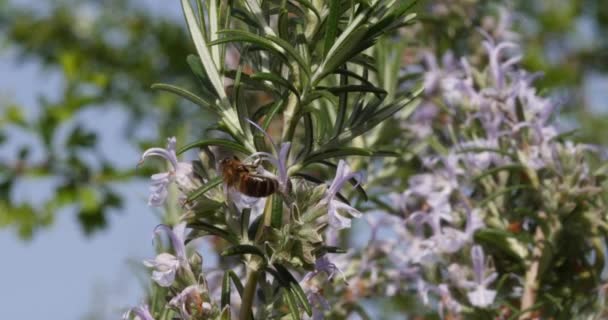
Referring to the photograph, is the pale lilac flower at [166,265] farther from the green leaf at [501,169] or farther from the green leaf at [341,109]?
the green leaf at [501,169]

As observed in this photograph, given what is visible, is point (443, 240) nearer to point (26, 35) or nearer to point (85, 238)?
point (85, 238)

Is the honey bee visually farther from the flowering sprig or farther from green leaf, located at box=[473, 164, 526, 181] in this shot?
green leaf, located at box=[473, 164, 526, 181]

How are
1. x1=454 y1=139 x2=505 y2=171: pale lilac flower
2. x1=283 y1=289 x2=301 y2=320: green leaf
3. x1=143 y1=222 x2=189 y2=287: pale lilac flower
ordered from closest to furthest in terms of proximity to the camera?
x1=283 y1=289 x2=301 y2=320: green leaf → x1=143 y1=222 x2=189 y2=287: pale lilac flower → x1=454 y1=139 x2=505 y2=171: pale lilac flower

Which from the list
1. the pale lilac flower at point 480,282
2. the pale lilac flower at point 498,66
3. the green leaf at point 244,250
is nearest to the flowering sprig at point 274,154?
the green leaf at point 244,250

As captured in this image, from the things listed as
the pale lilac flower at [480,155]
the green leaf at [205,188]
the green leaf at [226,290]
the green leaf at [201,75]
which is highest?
the green leaf at [201,75]

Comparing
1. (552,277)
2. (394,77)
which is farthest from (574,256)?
(394,77)

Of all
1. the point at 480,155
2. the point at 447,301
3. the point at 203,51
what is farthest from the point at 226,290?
the point at 480,155

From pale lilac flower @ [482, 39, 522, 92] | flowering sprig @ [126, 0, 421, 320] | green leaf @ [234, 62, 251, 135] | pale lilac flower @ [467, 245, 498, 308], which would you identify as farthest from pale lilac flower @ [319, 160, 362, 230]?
pale lilac flower @ [482, 39, 522, 92]
